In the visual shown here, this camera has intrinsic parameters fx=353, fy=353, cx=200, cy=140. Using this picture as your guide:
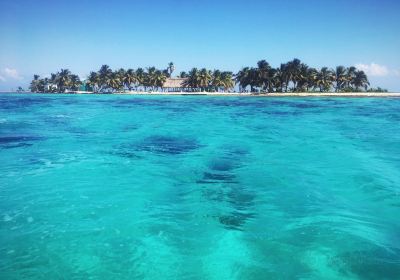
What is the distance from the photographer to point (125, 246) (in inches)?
357

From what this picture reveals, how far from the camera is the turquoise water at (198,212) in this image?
8.20 meters

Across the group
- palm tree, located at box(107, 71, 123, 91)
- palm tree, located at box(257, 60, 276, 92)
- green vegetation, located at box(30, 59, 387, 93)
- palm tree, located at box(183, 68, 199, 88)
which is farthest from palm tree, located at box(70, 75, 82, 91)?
palm tree, located at box(257, 60, 276, 92)

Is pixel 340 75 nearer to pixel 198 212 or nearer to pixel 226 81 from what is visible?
pixel 226 81

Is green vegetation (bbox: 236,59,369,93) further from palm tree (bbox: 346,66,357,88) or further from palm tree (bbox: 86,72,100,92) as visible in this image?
palm tree (bbox: 86,72,100,92)

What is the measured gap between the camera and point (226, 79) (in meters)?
118

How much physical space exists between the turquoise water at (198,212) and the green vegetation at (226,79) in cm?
8607

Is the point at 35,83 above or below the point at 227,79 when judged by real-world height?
above

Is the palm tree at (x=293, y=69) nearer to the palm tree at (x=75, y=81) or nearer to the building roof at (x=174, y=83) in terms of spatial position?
the building roof at (x=174, y=83)

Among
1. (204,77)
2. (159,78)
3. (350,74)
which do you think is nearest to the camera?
(350,74)

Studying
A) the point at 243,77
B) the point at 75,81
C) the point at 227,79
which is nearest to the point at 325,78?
the point at 243,77

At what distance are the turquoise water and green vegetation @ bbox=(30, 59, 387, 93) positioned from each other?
86.1 m

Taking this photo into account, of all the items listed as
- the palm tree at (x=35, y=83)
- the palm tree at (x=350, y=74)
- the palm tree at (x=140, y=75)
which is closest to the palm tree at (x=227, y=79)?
the palm tree at (x=140, y=75)

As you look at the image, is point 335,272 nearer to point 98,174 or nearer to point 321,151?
point 98,174

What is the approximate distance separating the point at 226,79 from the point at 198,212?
4305 inches
